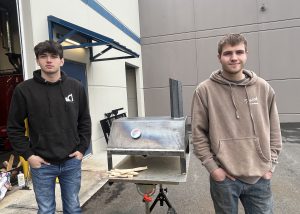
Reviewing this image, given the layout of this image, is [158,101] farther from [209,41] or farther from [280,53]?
[280,53]

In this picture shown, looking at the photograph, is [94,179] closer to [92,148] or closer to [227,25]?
[92,148]

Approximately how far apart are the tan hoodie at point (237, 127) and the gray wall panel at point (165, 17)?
34.7 ft

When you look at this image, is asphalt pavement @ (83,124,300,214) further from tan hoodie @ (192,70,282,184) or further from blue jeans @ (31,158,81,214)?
tan hoodie @ (192,70,282,184)

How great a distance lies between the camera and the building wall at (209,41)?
11.2 m

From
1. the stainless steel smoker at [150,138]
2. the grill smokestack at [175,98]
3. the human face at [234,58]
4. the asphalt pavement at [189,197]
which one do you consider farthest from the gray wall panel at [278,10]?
the human face at [234,58]

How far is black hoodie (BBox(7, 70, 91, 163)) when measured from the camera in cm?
229

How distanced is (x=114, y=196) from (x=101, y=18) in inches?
201

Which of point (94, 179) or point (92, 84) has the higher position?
point (92, 84)

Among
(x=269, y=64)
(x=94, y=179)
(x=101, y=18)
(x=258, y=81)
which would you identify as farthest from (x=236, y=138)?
(x=269, y=64)

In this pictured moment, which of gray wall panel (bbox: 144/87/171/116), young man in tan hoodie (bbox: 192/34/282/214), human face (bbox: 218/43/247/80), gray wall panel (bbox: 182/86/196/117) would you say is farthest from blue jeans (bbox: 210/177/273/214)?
gray wall panel (bbox: 144/87/171/116)

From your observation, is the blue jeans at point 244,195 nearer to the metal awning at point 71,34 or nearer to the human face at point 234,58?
the human face at point 234,58

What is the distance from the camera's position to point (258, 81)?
2.04 metres

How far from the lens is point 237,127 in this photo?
196cm

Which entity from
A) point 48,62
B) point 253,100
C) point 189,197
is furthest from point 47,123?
point 189,197
